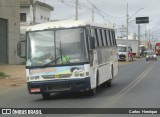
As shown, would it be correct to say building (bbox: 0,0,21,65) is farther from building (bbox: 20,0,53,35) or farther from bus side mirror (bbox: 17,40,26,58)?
bus side mirror (bbox: 17,40,26,58)

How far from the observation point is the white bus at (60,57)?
17.3 meters

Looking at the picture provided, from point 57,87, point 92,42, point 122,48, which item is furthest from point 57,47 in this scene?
point 122,48

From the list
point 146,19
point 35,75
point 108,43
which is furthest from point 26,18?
point 35,75

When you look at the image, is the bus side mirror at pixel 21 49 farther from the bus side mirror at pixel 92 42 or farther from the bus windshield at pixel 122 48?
the bus windshield at pixel 122 48

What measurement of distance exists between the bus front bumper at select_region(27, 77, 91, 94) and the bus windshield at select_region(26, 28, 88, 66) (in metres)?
0.66

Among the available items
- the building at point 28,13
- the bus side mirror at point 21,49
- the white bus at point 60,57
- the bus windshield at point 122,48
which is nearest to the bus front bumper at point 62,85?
the white bus at point 60,57

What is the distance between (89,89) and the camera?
17.6 m

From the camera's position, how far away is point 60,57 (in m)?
17.4

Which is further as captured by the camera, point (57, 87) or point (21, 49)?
point (21, 49)

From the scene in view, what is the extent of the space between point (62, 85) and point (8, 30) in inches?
1373

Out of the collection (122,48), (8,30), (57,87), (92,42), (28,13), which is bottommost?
(122,48)

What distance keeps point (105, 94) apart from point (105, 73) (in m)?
2.19

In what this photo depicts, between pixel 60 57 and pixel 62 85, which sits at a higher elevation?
pixel 60 57

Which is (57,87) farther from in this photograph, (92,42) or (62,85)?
(92,42)
